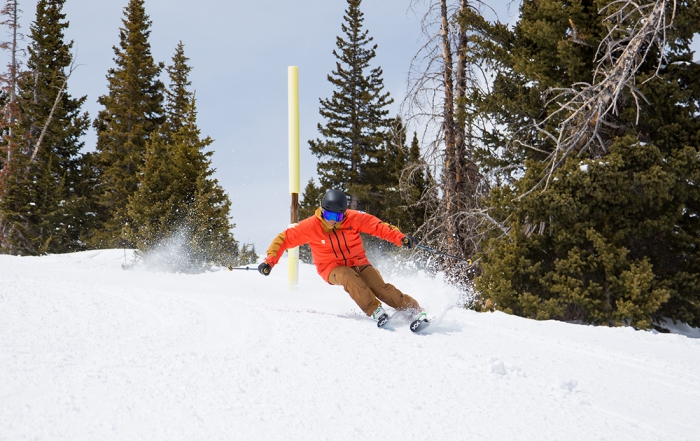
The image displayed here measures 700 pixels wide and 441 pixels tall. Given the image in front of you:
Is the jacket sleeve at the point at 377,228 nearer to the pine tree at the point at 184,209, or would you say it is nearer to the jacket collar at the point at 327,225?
the jacket collar at the point at 327,225

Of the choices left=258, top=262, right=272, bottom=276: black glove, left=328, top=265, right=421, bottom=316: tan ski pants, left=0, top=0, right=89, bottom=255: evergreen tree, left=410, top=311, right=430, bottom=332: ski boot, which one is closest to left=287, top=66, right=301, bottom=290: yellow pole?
left=328, top=265, right=421, bottom=316: tan ski pants

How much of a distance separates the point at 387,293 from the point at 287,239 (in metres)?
1.28

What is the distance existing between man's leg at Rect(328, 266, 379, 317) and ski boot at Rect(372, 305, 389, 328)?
167 mm

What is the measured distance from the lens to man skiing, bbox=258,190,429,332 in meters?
4.66

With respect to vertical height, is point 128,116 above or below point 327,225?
above

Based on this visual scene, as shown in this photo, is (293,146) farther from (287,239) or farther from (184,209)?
(184,209)

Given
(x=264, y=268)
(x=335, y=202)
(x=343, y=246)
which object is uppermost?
(x=335, y=202)

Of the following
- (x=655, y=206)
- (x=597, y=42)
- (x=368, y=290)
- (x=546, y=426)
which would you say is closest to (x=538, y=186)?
(x=655, y=206)

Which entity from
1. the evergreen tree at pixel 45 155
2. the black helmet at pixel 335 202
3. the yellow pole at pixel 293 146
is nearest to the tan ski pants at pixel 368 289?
the black helmet at pixel 335 202

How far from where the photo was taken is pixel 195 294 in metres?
5.43

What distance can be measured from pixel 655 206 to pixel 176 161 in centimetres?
1663

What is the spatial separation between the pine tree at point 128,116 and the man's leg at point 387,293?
2097 cm

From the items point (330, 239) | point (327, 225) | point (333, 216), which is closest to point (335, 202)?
point (333, 216)

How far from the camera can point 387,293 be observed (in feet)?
15.6
